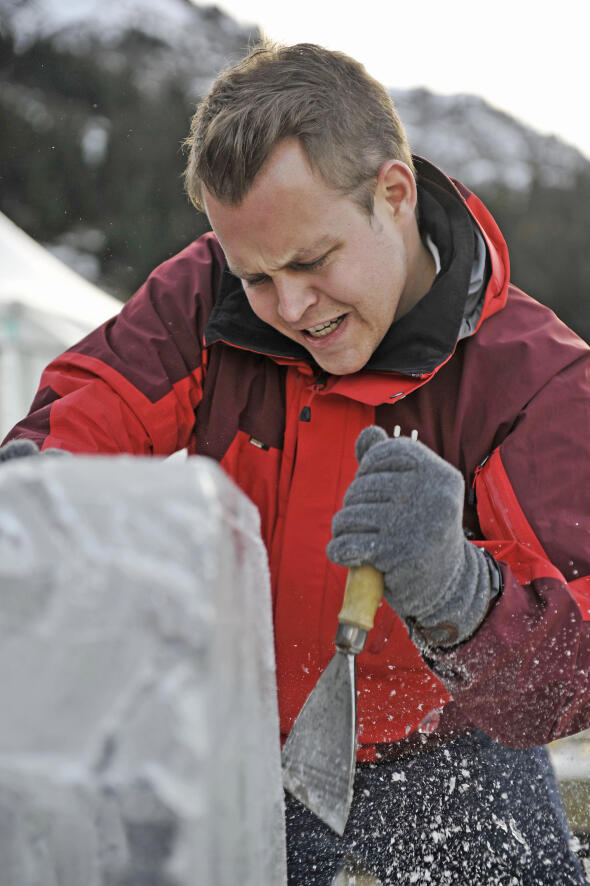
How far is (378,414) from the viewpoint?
158cm

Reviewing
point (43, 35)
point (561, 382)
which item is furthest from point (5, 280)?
point (43, 35)

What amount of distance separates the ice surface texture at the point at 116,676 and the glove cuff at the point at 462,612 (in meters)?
0.59

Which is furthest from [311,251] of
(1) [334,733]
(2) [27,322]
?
(2) [27,322]

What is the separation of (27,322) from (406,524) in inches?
103

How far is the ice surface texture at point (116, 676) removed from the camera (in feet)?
1.67

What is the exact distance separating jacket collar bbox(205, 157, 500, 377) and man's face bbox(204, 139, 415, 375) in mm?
45

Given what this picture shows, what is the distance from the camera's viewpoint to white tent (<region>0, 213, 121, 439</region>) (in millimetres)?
3297

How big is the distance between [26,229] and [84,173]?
1.19m

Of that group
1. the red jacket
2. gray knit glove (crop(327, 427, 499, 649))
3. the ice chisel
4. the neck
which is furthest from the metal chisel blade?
the neck

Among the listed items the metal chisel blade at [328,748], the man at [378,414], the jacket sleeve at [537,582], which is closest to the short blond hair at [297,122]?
the man at [378,414]

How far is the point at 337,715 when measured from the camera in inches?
43.0

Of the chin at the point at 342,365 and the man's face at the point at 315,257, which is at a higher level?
the man's face at the point at 315,257

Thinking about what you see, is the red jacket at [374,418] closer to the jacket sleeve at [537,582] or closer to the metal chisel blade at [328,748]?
the jacket sleeve at [537,582]

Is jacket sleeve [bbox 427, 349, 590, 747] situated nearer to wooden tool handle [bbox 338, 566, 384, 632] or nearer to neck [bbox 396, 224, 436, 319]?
wooden tool handle [bbox 338, 566, 384, 632]
